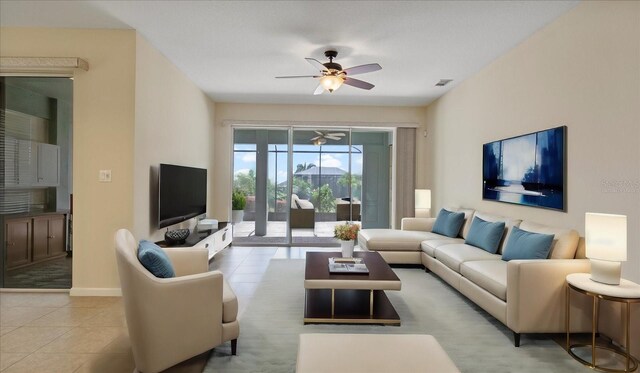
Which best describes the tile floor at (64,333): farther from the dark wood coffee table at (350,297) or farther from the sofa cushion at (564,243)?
the sofa cushion at (564,243)

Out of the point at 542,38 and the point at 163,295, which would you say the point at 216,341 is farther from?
the point at 542,38

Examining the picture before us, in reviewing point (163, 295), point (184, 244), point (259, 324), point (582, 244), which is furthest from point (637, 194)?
point (184, 244)

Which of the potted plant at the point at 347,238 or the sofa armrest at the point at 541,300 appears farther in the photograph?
the potted plant at the point at 347,238

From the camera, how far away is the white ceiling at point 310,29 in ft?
10.1

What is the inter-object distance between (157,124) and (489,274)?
395 centimetres

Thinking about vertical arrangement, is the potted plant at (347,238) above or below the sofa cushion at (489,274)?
above

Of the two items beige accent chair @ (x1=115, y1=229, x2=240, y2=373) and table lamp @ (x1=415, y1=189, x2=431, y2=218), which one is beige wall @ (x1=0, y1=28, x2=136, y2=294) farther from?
table lamp @ (x1=415, y1=189, x2=431, y2=218)

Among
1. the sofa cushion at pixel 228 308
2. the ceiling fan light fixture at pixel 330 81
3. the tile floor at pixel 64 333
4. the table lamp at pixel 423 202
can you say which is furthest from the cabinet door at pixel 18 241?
the table lamp at pixel 423 202

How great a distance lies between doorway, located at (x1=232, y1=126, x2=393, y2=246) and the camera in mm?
6844

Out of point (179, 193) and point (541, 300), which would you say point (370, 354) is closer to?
point (541, 300)

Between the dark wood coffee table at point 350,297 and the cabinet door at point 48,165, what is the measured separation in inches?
164

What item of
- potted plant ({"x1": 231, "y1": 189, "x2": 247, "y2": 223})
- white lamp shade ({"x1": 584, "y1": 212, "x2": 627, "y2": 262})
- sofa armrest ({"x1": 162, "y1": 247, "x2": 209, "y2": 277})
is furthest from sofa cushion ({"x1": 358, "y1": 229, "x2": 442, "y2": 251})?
potted plant ({"x1": 231, "y1": 189, "x2": 247, "y2": 223})

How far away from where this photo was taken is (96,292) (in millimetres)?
3523

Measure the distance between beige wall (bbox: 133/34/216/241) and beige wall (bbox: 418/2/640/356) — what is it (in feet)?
13.9
